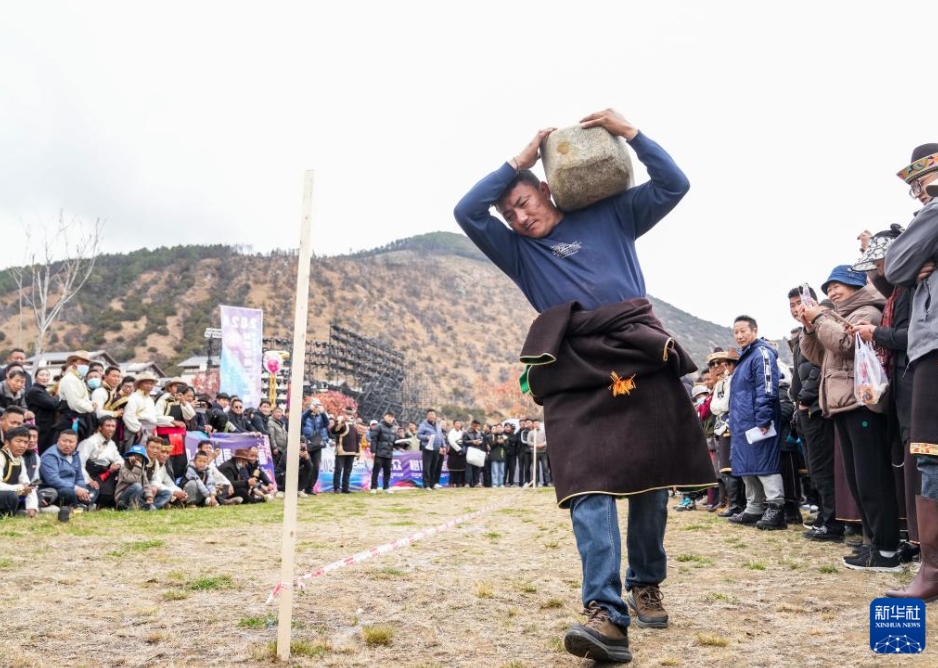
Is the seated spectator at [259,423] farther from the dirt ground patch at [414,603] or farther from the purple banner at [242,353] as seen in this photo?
the dirt ground patch at [414,603]

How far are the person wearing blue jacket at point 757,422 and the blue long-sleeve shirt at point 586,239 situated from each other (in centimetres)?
417

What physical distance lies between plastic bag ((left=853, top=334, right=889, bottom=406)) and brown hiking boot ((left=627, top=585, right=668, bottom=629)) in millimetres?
1836

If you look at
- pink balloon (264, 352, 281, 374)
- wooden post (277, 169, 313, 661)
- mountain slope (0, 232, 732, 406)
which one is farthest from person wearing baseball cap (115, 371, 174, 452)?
mountain slope (0, 232, 732, 406)

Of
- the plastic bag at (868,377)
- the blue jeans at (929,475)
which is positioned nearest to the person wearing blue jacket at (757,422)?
the plastic bag at (868,377)

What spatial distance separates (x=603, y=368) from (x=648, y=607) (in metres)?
1.13

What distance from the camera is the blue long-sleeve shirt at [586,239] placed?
3.44 metres

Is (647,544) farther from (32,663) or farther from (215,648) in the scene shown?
(32,663)

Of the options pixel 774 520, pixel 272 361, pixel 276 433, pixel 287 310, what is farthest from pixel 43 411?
pixel 287 310

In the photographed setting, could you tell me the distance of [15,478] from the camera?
9.41 metres

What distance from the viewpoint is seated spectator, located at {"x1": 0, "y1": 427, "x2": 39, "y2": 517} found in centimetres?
916

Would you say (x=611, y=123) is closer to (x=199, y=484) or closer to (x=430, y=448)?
(x=199, y=484)

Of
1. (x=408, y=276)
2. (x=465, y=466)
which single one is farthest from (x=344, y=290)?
(x=465, y=466)

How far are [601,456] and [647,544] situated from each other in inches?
24.1

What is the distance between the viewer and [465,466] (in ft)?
73.6
